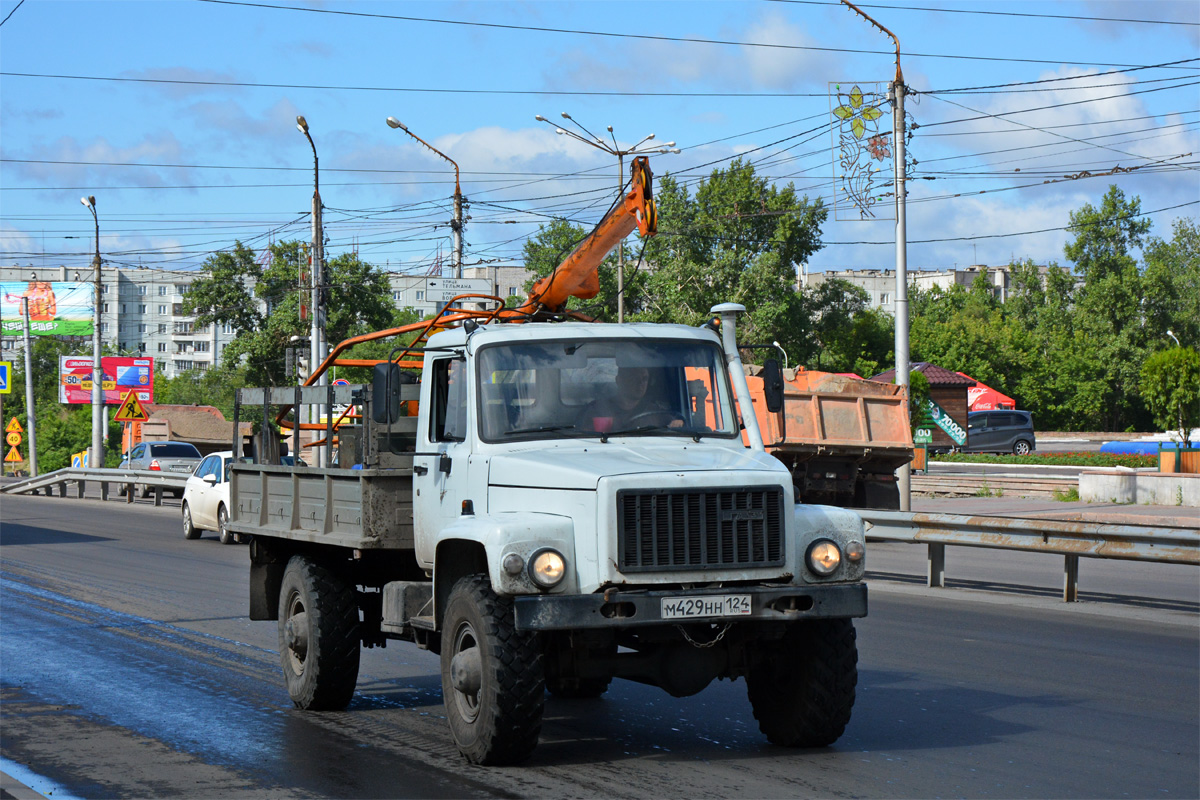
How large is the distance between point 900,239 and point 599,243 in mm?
14969

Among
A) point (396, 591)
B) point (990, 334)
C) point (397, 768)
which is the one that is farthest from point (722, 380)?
point (990, 334)

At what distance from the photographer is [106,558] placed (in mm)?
19125

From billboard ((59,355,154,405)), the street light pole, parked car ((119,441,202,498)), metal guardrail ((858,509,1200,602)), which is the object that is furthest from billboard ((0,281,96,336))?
metal guardrail ((858,509,1200,602))

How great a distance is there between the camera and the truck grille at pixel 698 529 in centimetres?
617

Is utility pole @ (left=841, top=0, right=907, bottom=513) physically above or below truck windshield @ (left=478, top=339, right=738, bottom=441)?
above

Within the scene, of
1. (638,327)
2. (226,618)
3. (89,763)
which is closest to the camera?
(89,763)

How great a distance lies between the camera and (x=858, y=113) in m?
27.3

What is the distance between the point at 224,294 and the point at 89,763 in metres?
66.2

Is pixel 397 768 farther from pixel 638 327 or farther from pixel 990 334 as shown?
pixel 990 334

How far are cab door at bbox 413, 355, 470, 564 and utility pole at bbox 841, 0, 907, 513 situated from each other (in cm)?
1604

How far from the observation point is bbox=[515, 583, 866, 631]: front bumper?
6.02 metres

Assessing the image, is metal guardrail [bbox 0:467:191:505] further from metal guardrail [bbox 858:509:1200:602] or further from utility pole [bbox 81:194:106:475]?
metal guardrail [bbox 858:509:1200:602]

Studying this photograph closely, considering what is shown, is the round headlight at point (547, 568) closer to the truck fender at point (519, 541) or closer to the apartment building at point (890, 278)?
the truck fender at point (519, 541)

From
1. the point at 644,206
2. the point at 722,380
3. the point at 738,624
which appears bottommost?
the point at 738,624
